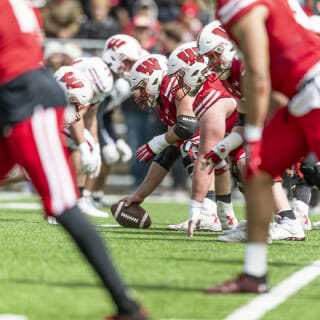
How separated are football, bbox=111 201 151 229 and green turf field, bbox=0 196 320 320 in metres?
0.20

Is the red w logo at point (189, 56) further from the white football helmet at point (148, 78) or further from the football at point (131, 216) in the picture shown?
the football at point (131, 216)

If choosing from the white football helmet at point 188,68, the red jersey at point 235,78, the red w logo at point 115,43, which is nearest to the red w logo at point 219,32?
the red jersey at point 235,78

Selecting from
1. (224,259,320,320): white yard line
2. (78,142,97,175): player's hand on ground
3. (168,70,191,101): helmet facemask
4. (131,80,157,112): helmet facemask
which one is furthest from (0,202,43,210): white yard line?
(224,259,320,320): white yard line

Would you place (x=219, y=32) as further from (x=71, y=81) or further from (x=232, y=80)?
(x=71, y=81)

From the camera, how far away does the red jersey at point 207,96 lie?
19.9 feet

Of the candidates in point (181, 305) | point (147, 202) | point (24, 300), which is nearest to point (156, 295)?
point (181, 305)

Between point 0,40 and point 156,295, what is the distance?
1.30 m

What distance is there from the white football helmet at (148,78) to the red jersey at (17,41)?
A: 328 centimetres

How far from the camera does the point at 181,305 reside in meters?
3.33

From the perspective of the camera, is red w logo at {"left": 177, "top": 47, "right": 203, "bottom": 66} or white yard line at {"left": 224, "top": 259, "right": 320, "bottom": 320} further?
red w logo at {"left": 177, "top": 47, "right": 203, "bottom": 66}

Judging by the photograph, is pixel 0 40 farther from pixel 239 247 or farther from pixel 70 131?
pixel 70 131

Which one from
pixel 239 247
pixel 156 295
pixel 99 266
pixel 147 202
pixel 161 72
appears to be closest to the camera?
pixel 99 266

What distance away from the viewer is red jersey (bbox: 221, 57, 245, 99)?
5.39 meters

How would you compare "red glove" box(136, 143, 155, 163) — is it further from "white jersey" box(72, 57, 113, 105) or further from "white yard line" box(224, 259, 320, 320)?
"white yard line" box(224, 259, 320, 320)
